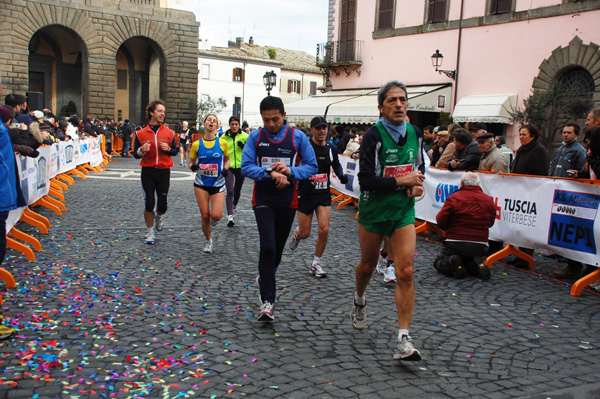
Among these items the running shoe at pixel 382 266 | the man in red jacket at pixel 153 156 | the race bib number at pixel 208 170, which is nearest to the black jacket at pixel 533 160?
the running shoe at pixel 382 266

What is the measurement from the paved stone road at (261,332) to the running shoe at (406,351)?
0.32 feet


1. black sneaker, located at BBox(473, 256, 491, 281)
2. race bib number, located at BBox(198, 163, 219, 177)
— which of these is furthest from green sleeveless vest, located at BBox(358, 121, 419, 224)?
race bib number, located at BBox(198, 163, 219, 177)

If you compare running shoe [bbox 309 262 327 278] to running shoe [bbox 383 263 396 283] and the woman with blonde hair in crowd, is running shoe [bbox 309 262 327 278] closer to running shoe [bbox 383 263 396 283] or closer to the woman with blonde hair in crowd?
running shoe [bbox 383 263 396 283]

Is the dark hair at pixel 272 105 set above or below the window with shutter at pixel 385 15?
below

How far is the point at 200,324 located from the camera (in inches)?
198

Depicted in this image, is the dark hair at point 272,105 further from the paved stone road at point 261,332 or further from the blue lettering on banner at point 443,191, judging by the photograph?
the blue lettering on banner at point 443,191

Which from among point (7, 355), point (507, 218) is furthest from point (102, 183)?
point (7, 355)

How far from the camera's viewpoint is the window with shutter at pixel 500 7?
22.2 meters

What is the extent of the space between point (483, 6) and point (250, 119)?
42.0 metres

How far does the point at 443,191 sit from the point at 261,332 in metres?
5.76

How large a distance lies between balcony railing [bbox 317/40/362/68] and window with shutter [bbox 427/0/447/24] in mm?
4368

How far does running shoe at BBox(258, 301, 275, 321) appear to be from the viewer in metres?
5.05

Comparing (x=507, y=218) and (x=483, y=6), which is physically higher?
(x=483, y=6)

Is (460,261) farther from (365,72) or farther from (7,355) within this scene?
(365,72)
